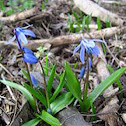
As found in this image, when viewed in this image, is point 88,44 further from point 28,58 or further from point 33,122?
point 33,122

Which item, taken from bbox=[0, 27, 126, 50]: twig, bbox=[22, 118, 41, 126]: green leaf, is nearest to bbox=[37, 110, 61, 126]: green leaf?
bbox=[22, 118, 41, 126]: green leaf

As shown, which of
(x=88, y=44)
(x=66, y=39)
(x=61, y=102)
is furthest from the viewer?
(x=66, y=39)

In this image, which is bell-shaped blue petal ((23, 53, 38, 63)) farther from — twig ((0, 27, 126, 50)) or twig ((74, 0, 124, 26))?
twig ((74, 0, 124, 26))

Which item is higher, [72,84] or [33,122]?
[72,84]

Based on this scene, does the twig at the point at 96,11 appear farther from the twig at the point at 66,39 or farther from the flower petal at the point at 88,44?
the flower petal at the point at 88,44

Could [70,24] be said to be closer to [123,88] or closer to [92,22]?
[92,22]

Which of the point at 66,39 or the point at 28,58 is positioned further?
the point at 66,39

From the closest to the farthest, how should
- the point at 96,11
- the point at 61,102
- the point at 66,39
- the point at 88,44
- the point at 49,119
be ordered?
the point at 88,44
the point at 49,119
the point at 61,102
the point at 66,39
the point at 96,11

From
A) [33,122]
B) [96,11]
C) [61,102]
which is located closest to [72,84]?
[61,102]

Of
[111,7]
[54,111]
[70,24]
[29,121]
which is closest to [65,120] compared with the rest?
[54,111]

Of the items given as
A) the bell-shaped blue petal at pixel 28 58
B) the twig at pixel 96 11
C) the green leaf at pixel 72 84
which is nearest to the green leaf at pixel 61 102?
the green leaf at pixel 72 84
